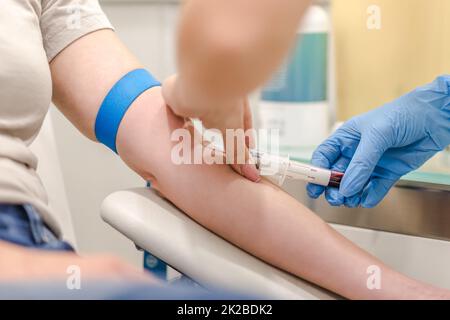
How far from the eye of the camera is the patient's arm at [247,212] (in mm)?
885

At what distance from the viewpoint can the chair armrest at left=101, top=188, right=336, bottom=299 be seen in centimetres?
84

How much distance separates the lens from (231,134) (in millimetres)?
794

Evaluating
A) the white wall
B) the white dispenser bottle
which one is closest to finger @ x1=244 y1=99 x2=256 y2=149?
the white dispenser bottle

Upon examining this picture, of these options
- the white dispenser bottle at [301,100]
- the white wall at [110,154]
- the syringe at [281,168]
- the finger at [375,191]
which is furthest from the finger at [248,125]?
the white wall at [110,154]

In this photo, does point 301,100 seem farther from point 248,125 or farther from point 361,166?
point 248,125

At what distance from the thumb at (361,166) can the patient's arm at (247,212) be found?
0.09 m

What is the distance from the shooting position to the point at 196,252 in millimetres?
859

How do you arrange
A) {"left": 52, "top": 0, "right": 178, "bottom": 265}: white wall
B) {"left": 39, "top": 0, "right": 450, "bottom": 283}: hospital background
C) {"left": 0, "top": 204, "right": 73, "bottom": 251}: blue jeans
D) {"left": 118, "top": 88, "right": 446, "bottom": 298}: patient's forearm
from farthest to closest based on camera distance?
{"left": 52, "top": 0, "right": 178, "bottom": 265}: white wall < {"left": 39, "top": 0, "right": 450, "bottom": 283}: hospital background < {"left": 118, "top": 88, "right": 446, "bottom": 298}: patient's forearm < {"left": 0, "top": 204, "right": 73, "bottom": 251}: blue jeans

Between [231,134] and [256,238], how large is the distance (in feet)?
0.58

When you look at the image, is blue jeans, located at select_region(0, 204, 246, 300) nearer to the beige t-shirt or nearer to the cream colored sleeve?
the beige t-shirt
